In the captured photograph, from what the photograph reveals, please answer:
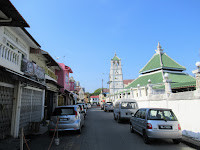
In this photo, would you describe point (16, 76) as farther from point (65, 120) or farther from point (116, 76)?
point (116, 76)

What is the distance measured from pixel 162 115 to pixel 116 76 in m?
64.8

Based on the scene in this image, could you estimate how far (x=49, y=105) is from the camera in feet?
56.4

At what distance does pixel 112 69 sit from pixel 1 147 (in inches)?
2656

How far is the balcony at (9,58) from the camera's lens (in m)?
7.21

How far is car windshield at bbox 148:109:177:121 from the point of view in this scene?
6.70m

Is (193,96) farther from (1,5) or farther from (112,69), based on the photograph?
(112,69)

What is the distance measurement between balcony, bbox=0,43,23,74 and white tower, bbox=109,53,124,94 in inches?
2454

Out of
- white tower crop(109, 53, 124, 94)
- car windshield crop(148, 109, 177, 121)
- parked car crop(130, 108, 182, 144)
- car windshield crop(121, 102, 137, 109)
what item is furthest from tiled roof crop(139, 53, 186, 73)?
white tower crop(109, 53, 124, 94)

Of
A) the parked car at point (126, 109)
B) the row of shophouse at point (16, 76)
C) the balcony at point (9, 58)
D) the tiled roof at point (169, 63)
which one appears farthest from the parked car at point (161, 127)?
the tiled roof at point (169, 63)

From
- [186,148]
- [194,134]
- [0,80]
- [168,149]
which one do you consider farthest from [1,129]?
[194,134]

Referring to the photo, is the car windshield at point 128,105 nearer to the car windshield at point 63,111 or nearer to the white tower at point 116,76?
the car windshield at point 63,111

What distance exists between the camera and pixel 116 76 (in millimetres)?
71500

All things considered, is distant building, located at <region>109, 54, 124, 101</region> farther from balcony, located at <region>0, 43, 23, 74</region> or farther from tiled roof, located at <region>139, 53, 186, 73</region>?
balcony, located at <region>0, 43, 23, 74</region>

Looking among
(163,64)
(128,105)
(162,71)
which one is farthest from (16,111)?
(163,64)
